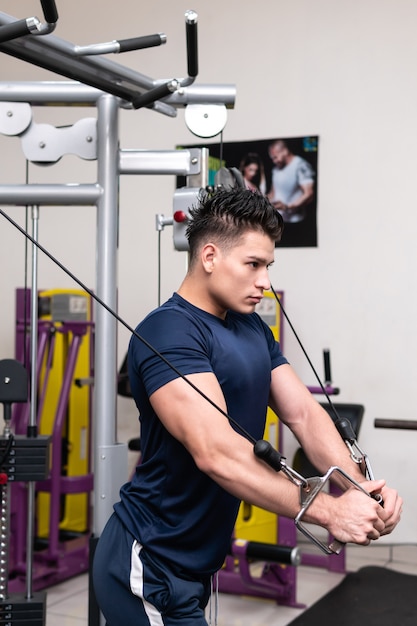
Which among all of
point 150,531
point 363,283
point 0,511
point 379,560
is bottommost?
point 379,560

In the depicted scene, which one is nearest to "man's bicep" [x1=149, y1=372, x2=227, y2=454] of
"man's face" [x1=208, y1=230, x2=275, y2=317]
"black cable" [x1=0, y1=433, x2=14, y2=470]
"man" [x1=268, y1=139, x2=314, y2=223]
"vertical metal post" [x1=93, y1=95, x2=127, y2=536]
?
"man's face" [x1=208, y1=230, x2=275, y2=317]

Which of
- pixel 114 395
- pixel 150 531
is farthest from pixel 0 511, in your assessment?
pixel 150 531

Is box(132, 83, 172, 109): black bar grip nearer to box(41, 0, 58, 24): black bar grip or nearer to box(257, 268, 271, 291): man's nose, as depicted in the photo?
box(41, 0, 58, 24): black bar grip

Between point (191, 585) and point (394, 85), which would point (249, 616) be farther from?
point (394, 85)

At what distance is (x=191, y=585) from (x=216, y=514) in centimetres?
16

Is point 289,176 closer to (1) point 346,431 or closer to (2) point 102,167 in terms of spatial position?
(2) point 102,167

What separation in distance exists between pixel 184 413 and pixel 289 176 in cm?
326

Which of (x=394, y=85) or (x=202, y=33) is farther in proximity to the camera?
(x=202, y=33)

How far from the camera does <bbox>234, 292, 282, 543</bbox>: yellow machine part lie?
3.92 meters

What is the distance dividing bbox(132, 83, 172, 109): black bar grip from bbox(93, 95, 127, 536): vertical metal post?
0.21 m

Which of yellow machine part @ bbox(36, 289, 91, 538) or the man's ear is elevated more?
the man's ear

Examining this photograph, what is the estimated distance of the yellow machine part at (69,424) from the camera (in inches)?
167

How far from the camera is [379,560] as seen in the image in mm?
4301

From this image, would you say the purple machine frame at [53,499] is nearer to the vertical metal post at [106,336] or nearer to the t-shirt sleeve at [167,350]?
the vertical metal post at [106,336]
